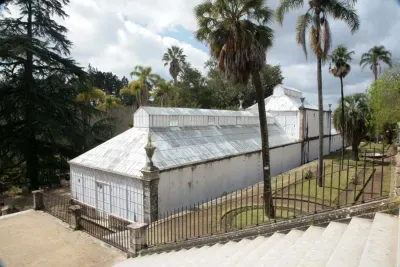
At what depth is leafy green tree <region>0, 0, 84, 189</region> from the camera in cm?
1992

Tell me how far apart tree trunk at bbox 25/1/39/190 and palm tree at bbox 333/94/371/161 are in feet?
87.9

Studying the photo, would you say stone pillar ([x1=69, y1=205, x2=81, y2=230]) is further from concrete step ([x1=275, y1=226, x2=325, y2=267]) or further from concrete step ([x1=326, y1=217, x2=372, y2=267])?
concrete step ([x1=326, y1=217, x2=372, y2=267])

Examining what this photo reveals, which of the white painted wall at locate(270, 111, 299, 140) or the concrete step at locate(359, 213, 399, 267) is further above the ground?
the white painted wall at locate(270, 111, 299, 140)

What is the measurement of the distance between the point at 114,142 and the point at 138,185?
4.36 meters

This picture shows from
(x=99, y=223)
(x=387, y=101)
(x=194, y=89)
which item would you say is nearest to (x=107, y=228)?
(x=99, y=223)

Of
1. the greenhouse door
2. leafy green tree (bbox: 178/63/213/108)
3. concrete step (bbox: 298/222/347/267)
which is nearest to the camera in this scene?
concrete step (bbox: 298/222/347/267)

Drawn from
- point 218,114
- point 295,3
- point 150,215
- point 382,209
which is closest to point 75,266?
point 150,215

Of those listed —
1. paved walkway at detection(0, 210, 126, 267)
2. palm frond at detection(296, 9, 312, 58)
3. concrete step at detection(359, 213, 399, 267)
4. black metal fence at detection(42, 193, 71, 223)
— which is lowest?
paved walkway at detection(0, 210, 126, 267)

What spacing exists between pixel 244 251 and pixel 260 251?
1.77 feet

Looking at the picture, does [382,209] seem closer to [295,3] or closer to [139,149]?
[139,149]

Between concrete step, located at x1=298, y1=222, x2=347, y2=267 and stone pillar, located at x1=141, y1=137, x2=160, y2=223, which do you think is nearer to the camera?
concrete step, located at x1=298, y1=222, x2=347, y2=267

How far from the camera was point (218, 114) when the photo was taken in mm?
20438

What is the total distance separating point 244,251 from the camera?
20.1 feet

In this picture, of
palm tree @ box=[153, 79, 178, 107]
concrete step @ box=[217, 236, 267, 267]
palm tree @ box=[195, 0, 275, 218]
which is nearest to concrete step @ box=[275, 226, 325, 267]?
concrete step @ box=[217, 236, 267, 267]
